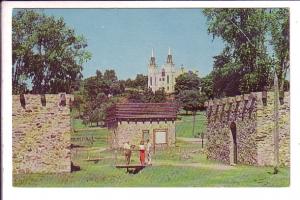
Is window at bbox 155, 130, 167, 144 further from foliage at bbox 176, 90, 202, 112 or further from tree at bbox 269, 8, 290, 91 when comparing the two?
tree at bbox 269, 8, 290, 91

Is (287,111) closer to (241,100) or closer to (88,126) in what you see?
(241,100)

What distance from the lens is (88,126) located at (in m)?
4.45

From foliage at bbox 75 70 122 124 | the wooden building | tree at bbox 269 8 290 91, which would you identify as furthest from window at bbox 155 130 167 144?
tree at bbox 269 8 290 91

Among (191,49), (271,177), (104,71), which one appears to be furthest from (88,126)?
(271,177)

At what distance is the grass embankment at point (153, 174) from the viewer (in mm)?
4445

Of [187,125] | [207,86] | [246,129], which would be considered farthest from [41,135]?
[246,129]

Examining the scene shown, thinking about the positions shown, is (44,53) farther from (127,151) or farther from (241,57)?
(241,57)

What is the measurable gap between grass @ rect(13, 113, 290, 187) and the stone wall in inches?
2.4

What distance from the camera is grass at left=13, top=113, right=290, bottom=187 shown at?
4.45m

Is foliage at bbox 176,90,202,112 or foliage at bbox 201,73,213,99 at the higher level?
foliage at bbox 201,73,213,99

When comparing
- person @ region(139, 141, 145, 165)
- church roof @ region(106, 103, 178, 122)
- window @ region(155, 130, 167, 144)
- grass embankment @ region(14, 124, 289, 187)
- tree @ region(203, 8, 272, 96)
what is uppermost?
tree @ region(203, 8, 272, 96)

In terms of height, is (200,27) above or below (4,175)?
above

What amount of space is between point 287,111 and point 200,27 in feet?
1.88
